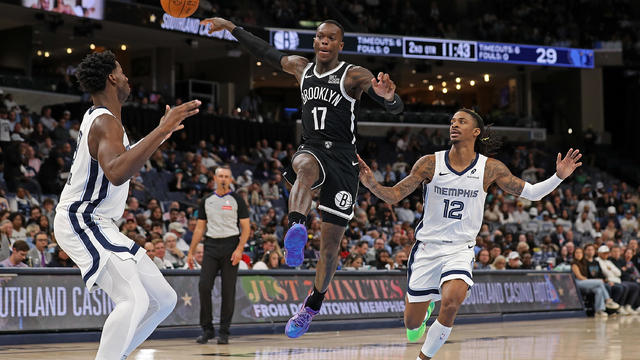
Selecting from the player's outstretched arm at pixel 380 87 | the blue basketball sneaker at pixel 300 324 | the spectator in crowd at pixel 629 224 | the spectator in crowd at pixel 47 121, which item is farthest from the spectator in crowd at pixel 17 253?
the spectator in crowd at pixel 629 224

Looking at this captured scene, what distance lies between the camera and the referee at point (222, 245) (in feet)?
37.9

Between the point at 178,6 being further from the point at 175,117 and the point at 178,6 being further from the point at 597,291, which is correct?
the point at 597,291

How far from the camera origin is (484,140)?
8109 millimetres

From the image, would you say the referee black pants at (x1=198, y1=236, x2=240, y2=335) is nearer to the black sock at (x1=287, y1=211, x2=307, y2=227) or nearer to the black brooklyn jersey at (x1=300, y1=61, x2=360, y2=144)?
the black brooklyn jersey at (x1=300, y1=61, x2=360, y2=144)

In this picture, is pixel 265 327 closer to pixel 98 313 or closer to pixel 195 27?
pixel 98 313

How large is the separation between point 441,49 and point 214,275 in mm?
20665

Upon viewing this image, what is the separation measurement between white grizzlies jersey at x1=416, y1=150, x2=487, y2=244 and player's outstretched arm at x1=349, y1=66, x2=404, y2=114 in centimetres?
114

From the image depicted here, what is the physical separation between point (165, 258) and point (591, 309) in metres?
10.1

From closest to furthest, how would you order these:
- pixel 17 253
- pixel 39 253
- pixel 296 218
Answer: pixel 296 218
pixel 17 253
pixel 39 253

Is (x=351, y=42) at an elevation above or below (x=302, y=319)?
above

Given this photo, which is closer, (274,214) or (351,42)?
(274,214)

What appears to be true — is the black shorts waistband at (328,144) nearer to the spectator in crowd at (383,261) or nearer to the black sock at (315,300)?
the black sock at (315,300)

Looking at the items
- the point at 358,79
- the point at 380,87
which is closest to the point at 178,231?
the point at 358,79

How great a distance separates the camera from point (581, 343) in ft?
38.5
